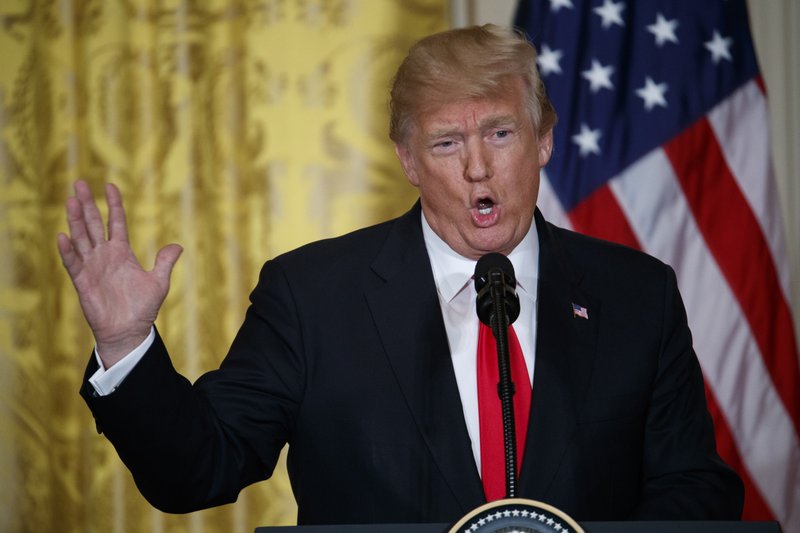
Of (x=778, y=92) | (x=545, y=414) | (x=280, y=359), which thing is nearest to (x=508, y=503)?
(x=545, y=414)

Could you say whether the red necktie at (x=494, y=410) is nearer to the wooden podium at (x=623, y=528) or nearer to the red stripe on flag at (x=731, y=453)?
the wooden podium at (x=623, y=528)

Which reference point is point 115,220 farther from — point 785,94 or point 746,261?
point 785,94

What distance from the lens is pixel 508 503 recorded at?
1195 millimetres

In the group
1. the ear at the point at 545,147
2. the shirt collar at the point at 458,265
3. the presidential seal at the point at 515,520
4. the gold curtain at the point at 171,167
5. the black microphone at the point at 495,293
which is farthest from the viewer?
the gold curtain at the point at 171,167

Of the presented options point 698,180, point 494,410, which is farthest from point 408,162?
point 698,180

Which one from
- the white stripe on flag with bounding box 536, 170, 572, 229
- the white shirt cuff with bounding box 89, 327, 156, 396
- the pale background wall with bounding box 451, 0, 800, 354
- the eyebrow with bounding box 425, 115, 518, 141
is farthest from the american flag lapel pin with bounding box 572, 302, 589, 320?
the pale background wall with bounding box 451, 0, 800, 354

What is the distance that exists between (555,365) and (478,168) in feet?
1.25

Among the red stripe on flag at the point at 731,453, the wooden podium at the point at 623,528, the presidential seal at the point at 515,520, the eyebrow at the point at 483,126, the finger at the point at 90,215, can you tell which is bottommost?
the red stripe on flag at the point at 731,453

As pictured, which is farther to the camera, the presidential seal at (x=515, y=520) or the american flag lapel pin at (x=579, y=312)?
the american flag lapel pin at (x=579, y=312)

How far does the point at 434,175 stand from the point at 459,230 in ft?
Answer: 0.37

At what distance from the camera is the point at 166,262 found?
151 centimetres

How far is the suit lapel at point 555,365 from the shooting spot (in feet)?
5.71

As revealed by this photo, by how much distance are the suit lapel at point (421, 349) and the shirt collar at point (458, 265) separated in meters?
0.04

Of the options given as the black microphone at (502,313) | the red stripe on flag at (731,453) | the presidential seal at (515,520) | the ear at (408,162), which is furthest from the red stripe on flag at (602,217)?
the presidential seal at (515,520)
